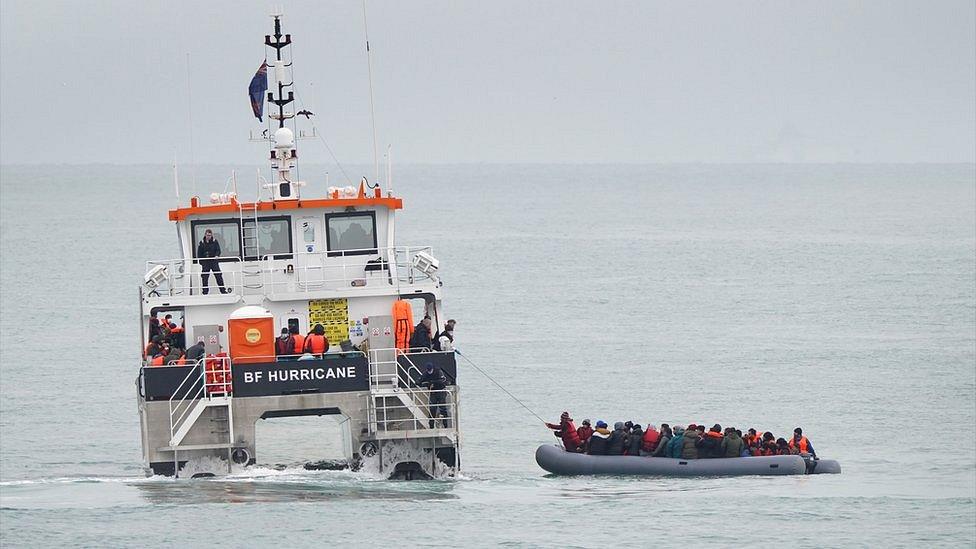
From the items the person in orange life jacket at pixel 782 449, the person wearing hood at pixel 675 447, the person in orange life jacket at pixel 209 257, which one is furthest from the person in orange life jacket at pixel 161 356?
the person in orange life jacket at pixel 782 449

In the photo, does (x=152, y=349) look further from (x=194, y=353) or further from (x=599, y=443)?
(x=599, y=443)

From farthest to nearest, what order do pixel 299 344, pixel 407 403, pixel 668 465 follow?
pixel 668 465 → pixel 299 344 → pixel 407 403

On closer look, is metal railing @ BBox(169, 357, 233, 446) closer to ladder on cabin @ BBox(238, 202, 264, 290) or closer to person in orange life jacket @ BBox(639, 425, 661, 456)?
ladder on cabin @ BBox(238, 202, 264, 290)

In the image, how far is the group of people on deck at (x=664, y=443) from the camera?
1240 inches

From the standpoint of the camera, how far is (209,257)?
99.4ft

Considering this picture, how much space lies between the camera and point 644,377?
160 feet

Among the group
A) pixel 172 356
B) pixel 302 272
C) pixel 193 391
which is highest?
pixel 302 272

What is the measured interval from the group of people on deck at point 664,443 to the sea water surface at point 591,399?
0.60m

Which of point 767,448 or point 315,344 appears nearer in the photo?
point 315,344

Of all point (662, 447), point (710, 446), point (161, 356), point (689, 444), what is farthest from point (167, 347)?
point (710, 446)

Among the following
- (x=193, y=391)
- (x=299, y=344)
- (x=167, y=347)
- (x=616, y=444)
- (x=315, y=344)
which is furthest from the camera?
(x=616, y=444)

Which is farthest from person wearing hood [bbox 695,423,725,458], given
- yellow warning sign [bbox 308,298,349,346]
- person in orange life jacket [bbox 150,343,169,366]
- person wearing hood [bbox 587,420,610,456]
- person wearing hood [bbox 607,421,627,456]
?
person in orange life jacket [bbox 150,343,169,366]

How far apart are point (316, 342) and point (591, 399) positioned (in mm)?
16786

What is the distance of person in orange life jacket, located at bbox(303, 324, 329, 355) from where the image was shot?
94.2 feet
